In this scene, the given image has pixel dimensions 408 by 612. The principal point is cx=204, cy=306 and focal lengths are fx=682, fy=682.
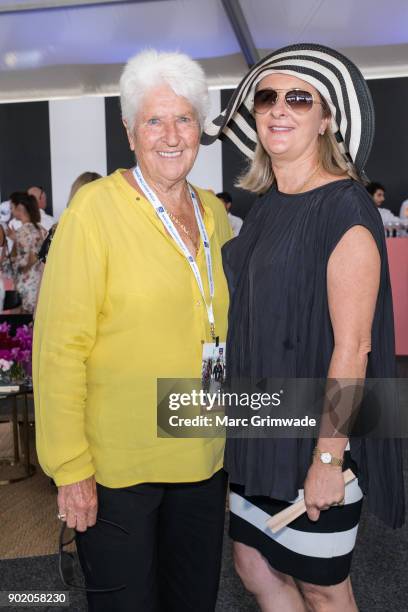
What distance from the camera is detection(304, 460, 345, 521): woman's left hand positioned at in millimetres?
1452

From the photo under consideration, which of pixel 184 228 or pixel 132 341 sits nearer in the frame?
pixel 132 341

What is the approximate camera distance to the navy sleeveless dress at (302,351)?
56.9 inches

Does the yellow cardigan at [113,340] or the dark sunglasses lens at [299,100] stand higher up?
the dark sunglasses lens at [299,100]

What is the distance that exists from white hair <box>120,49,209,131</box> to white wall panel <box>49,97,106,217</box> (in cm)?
865

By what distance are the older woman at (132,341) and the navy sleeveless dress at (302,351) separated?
0.13 m

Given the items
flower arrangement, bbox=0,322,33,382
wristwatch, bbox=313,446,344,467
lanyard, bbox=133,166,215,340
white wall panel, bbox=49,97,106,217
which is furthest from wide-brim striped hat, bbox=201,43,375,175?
white wall panel, bbox=49,97,106,217

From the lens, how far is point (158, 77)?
1593 mm

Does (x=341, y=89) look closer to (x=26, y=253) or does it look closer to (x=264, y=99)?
(x=264, y=99)

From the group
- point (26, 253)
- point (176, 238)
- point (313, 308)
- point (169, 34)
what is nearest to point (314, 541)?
point (313, 308)

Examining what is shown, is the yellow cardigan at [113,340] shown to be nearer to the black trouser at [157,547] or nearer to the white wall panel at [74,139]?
the black trouser at [157,547]

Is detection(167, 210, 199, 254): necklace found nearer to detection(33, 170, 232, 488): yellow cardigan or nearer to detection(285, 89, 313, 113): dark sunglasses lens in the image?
detection(33, 170, 232, 488): yellow cardigan

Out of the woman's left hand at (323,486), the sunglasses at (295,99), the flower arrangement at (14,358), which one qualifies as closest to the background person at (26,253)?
the flower arrangement at (14,358)

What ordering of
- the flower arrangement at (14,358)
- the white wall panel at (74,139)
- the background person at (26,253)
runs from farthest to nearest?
the white wall panel at (74,139) < the background person at (26,253) < the flower arrangement at (14,358)

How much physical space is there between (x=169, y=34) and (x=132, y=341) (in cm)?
813
